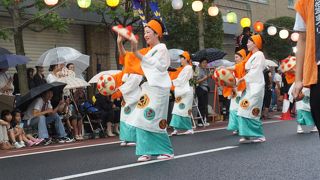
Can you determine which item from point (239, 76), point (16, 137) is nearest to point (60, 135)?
point (16, 137)

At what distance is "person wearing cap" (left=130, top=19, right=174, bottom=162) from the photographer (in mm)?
7031

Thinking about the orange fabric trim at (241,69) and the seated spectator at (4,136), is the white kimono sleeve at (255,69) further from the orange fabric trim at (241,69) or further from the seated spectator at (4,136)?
the seated spectator at (4,136)

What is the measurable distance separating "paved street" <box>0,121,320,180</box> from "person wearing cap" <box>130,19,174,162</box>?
0.21m

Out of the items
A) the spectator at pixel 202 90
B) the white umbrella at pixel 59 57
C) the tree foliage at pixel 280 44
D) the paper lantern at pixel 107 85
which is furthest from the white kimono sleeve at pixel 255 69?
the tree foliage at pixel 280 44

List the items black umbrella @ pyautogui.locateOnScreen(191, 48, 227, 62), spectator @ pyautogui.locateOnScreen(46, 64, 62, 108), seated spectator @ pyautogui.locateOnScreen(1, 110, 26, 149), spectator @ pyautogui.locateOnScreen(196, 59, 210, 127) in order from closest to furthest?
seated spectator @ pyautogui.locateOnScreen(1, 110, 26, 149) < spectator @ pyautogui.locateOnScreen(46, 64, 62, 108) < spectator @ pyautogui.locateOnScreen(196, 59, 210, 127) < black umbrella @ pyautogui.locateOnScreen(191, 48, 227, 62)

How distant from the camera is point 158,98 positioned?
714 centimetres

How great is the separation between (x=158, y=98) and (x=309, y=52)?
4109 millimetres

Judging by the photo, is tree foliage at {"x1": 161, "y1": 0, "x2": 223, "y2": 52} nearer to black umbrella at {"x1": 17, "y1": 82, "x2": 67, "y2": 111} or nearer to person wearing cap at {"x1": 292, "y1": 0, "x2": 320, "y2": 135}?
black umbrella at {"x1": 17, "y1": 82, "x2": 67, "y2": 111}

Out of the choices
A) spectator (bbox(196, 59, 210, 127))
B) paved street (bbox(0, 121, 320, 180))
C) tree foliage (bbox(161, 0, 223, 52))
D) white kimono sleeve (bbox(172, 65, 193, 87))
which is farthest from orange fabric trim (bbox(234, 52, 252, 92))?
tree foliage (bbox(161, 0, 223, 52))

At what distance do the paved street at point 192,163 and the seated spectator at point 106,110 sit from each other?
2593 millimetres

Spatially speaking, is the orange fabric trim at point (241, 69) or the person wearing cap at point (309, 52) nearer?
the person wearing cap at point (309, 52)

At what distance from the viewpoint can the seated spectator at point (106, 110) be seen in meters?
12.0

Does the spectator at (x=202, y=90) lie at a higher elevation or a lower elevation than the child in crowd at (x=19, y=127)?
higher

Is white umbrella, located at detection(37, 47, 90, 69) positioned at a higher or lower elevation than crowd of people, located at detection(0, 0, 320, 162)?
higher
